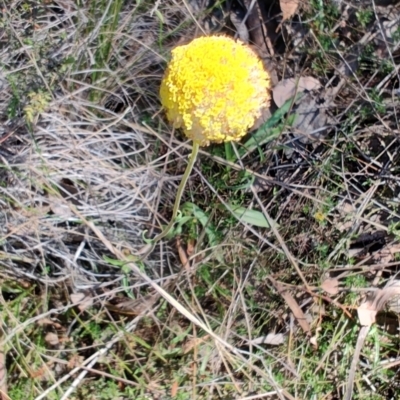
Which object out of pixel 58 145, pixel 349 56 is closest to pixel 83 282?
pixel 58 145

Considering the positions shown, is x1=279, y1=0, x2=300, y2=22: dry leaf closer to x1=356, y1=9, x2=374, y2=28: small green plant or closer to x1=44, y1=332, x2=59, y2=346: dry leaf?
x1=356, y1=9, x2=374, y2=28: small green plant

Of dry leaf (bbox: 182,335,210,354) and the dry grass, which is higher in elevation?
the dry grass

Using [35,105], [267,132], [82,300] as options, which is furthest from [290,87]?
[82,300]

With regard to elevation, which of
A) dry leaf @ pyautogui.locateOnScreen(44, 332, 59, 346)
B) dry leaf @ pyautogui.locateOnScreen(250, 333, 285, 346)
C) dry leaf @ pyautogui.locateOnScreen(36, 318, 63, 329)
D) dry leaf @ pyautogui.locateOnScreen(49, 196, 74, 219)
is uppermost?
dry leaf @ pyautogui.locateOnScreen(49, 196, 74, 219)

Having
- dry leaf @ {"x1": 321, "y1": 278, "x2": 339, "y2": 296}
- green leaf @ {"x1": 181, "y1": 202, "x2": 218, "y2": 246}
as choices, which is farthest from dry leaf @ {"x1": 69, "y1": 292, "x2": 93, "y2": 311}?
dry leaf @ {"x1": 321, "y1": 278, "x2": 339, "y2": 296}

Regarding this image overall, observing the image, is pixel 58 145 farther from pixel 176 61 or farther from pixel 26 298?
pixel 176 61
